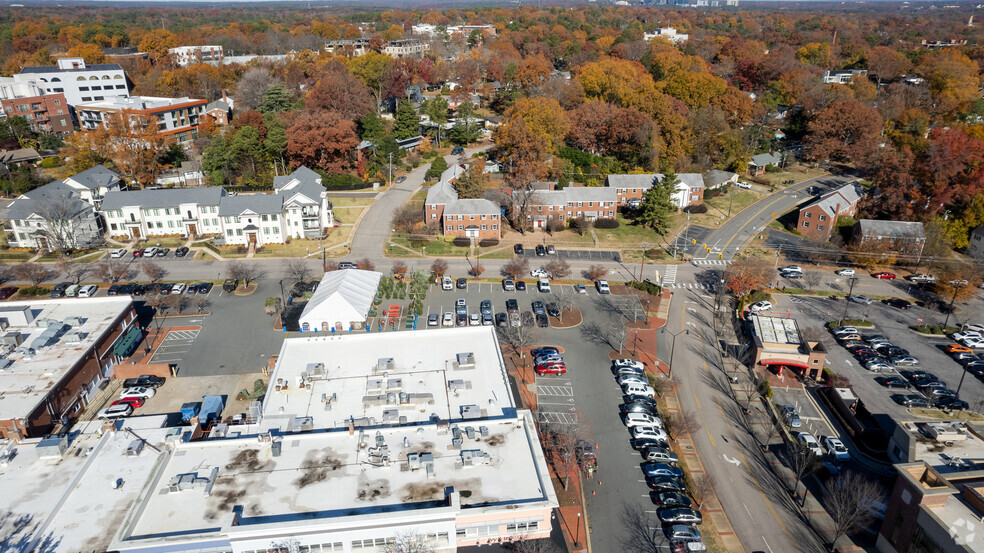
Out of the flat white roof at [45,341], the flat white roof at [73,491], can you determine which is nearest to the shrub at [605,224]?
the flat white roof at [45,341]

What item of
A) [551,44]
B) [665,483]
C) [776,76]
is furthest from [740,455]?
[551,44]

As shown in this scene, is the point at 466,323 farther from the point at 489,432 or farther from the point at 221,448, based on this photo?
the point at 221,448

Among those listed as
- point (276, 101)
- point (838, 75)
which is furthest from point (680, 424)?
point (838, 75)

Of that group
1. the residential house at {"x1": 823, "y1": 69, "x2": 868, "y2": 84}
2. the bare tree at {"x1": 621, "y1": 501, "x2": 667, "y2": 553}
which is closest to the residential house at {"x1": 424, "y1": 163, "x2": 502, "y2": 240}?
the bare tree at {"x1": 621, "y1": 501, "x2": 667, "y2": 553}

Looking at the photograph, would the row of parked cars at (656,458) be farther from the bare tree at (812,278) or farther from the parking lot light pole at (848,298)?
the bare tree at (812,278)

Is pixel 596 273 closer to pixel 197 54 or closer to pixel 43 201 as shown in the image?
pixel 43 201

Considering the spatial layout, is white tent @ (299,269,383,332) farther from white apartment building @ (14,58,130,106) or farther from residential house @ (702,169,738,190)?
white apartment building @ (14,58,130,106)

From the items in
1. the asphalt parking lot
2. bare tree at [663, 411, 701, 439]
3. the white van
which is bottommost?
the asphalt parking lot
